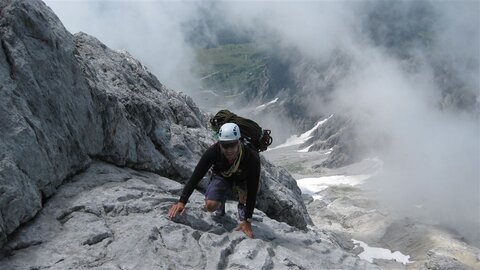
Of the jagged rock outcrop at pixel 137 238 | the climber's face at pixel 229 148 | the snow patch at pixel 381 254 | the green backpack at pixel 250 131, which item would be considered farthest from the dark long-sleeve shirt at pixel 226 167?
the snow patch at pixel 381 254

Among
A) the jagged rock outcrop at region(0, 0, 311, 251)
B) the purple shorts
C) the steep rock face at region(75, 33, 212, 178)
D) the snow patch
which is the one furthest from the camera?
the snow patch

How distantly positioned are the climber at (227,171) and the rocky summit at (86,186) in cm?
72

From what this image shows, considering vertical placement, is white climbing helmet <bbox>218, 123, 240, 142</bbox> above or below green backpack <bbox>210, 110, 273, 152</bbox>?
below

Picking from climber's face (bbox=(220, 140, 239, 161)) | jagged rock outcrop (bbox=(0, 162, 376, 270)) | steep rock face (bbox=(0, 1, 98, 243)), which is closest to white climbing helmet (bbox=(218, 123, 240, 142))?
climber's face (bbox=(220, 140, 239, 161))

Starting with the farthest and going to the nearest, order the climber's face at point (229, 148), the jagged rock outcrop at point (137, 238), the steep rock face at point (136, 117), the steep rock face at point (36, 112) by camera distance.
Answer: the steep rock face at point (136, 117) → the climber's face at point (229, 148) → the steep rock face at point (36, 112) → the jagged rock outcrop at point (137, 238)

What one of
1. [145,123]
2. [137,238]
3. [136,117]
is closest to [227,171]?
[137,238]

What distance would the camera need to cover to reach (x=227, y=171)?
16.2 m

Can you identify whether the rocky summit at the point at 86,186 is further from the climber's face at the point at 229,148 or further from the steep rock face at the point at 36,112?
the climber's face at the point at 229,148

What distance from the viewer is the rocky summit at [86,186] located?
1355cm

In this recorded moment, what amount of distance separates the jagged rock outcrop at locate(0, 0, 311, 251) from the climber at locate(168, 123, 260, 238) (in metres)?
4.66

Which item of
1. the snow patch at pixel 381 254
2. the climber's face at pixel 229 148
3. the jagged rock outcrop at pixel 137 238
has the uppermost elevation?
the snow patch at pixel 381 254

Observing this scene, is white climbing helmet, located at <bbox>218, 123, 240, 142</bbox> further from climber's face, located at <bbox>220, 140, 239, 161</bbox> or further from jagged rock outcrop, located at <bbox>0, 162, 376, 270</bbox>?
jagged rock outcrop, located at <bbox>0, 162, 376, 270</bbox>

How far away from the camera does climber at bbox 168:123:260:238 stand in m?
14.9

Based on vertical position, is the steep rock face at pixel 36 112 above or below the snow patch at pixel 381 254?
below
